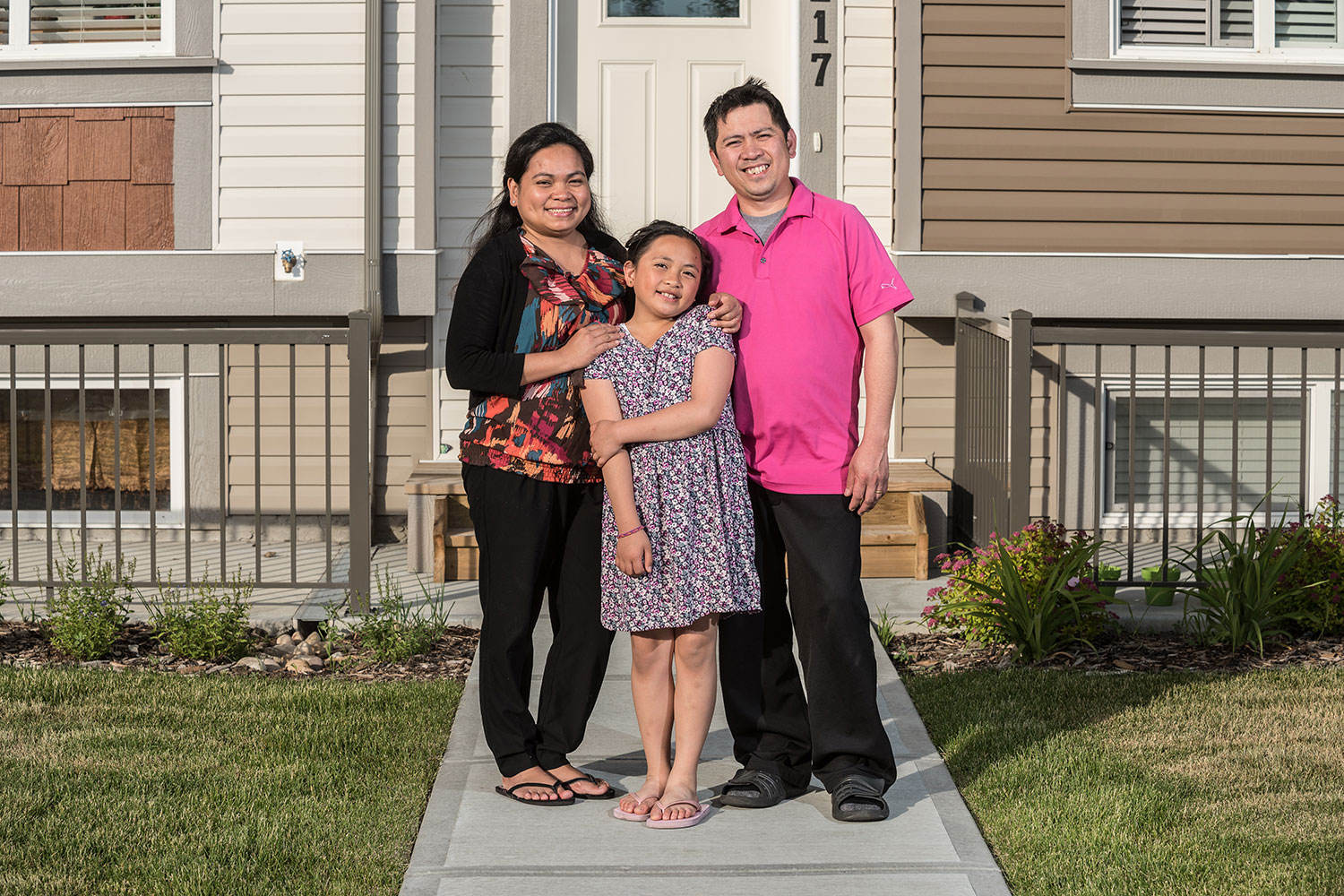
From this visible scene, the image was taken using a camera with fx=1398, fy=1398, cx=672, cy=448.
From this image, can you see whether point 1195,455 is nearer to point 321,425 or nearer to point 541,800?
point 321,425

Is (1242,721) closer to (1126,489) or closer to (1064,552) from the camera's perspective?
(1064,552)

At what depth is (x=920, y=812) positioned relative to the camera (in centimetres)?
364

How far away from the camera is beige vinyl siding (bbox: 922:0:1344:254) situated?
291 inches

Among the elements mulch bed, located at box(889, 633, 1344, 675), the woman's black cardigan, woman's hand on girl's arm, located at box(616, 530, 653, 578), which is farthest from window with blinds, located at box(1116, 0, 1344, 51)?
woman's hand on girl's arm, located at box(616, 530, 653, 578)

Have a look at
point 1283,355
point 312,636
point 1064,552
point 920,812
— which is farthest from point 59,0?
point 1283,355

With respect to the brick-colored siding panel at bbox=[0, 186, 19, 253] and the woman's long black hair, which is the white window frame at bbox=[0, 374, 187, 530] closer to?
the brick-colored siding panel at bbox=[0, 186, 19, 253]

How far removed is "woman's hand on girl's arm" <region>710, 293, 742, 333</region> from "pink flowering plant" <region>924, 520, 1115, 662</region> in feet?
7.25

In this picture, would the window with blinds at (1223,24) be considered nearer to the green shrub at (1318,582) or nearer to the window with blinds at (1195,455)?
the window with blinds at (1195,455)

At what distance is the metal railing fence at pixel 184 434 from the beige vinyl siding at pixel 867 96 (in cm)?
291

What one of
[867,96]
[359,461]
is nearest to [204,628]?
[359,461]

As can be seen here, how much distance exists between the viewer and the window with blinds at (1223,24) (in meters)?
7.62

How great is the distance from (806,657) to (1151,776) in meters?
1.11

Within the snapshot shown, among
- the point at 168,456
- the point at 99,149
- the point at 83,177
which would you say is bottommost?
the point at 168,456

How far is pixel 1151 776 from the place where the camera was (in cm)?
393
